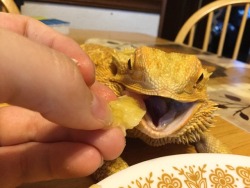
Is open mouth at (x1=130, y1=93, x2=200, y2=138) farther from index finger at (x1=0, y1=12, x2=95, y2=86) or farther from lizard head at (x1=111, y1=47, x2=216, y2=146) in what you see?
index finger at (x1=0, y1=12, x2=95, y2=86)

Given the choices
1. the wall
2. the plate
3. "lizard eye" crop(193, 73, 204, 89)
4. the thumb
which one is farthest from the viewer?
the wall

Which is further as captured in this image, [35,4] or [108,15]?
[108,15]

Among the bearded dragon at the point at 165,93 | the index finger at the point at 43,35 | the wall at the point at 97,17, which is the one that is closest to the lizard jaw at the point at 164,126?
the bearded dragon at the point at 165,93

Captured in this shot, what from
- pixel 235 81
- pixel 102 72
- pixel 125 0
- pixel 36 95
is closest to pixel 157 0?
pixel 125 0

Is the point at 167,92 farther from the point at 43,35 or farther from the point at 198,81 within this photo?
the point at 43,35

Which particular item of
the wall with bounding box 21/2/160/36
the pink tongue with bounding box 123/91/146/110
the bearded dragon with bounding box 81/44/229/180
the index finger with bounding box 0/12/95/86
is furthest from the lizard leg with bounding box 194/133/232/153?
the wall with bounding box 21/2/160/36

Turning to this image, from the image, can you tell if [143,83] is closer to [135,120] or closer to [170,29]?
[135,120]

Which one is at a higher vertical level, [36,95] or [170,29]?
[36,95]
